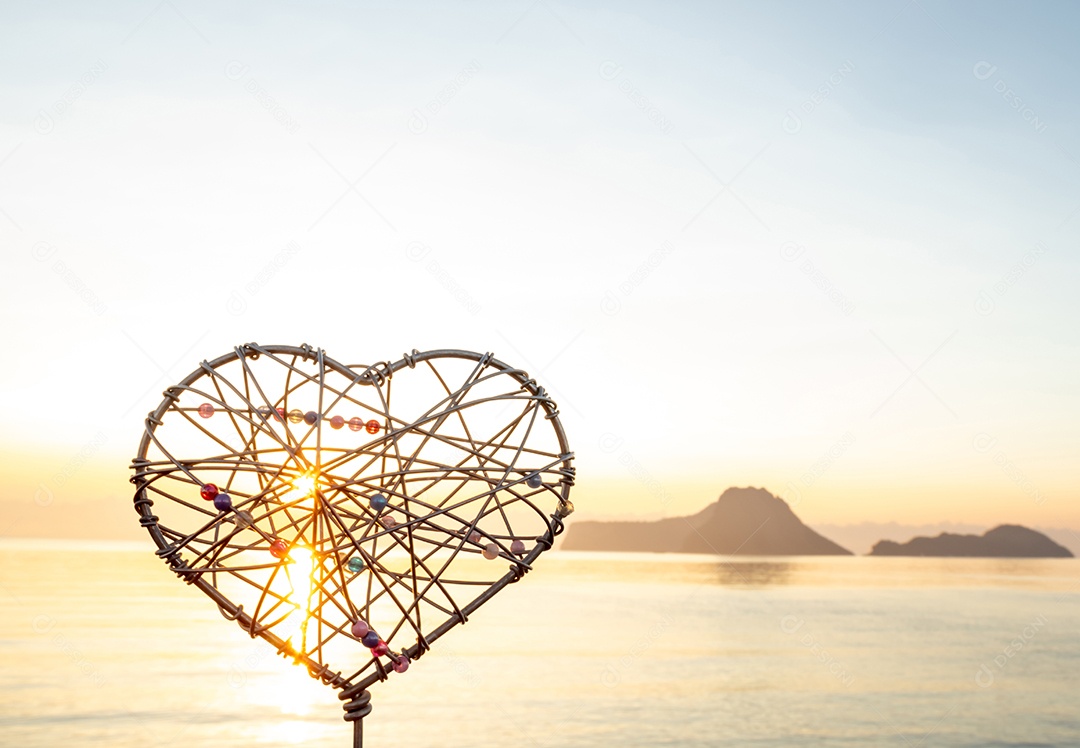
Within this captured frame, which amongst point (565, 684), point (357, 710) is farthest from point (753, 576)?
point (357, 710)

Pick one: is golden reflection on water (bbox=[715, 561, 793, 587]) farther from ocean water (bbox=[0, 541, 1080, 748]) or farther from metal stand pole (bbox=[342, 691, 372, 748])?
metal stand pole (bbox=[342, 691, 372, 748])

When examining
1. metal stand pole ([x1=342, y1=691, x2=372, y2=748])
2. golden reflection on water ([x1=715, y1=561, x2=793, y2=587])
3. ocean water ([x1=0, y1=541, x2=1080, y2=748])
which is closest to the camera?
metal stand pole ([x1=342, y1=691, x2=372, y2=748])

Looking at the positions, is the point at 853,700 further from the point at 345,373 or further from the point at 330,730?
the point at 345,373

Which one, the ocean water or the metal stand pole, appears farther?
the ocean water

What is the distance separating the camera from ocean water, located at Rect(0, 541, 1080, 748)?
13.7 metres

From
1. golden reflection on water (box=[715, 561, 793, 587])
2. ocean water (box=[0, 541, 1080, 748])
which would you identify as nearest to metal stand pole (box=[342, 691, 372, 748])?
ocean water (box=[0, 541, 1080, 748])

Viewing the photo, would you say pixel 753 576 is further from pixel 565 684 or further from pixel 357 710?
pixel 357 710

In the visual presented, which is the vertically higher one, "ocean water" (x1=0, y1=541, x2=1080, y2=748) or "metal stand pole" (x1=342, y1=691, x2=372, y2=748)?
"metal stand pole" (x1=342, y1=691, x2=372, y2=748)

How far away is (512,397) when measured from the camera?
3377mm

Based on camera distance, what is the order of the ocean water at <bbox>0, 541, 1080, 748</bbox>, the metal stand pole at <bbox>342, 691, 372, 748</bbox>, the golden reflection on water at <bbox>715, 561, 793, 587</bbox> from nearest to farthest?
the metal stand pole at <bbox>342, 691, 372, 748</bbox>, the ocean water at <bbox>0, 541, 1080, 748</bbox>, the golden reflection on water at <bbox>715, 561, 793, 587</bbox>

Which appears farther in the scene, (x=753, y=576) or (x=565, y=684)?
(x=753, y=576)

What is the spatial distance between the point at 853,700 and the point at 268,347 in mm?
15907

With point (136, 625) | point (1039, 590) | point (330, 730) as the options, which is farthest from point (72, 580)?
point (1039, 590)

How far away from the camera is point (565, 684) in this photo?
17.5 m
